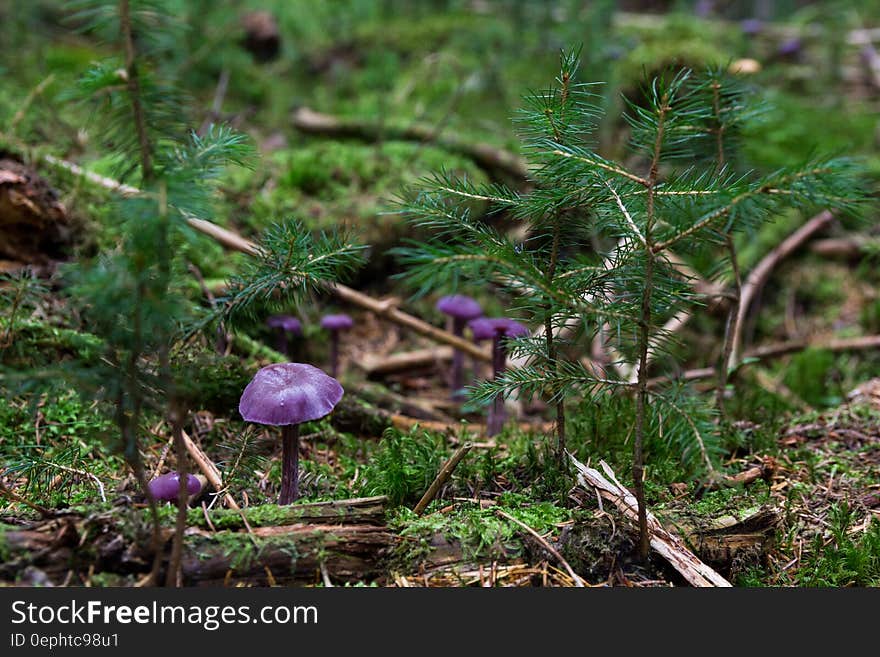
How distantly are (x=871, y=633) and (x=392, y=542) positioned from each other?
1495mm

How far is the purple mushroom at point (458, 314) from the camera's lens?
4.24 m

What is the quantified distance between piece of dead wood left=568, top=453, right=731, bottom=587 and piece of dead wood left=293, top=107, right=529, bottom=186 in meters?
3.73

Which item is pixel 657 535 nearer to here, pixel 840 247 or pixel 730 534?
pixel 730 534

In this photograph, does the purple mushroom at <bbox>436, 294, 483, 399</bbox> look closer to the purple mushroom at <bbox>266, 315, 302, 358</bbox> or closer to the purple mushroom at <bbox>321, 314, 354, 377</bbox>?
the purple mushroom at <bbox>321, 314, 354, 377</bbox>

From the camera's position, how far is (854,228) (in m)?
6.81

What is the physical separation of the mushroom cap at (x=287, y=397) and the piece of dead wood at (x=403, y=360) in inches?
91.7

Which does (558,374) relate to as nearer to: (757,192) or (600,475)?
(600,475)

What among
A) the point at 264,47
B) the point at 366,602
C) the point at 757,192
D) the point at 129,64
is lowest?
the point at 366,602

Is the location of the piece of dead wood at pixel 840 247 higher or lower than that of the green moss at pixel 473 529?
higher

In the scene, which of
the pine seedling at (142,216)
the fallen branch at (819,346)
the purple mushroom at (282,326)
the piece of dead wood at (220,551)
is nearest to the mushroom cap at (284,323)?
the purple mushroom at (282,326)

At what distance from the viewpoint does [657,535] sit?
2.54 meters

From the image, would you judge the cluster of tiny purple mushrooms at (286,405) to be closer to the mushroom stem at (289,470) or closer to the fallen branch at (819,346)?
the mushroom stem at (289,470)

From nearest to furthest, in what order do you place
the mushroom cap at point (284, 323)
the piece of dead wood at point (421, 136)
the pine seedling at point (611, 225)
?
the pine seedling at point (611, 225), the mushroom cap at point (284, 323), the piece of dead wood at point (421, 136)

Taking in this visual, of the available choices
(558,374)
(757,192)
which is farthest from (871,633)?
(757,192)
